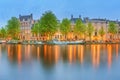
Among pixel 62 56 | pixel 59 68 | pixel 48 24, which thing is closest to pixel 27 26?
pixel 48 24

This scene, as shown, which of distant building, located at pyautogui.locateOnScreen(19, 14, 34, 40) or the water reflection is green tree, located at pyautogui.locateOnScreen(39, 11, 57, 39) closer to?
the water reflection

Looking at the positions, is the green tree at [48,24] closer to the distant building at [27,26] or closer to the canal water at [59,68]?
the canal water at [59,68]

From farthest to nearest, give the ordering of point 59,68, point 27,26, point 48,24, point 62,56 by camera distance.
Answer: point 27,26 → point 48,24 → point 62,56 → point 59,68

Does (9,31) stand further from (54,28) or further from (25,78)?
(25,78)

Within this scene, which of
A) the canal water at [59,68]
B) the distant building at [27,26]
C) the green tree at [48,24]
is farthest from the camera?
the distant building at [27,26]

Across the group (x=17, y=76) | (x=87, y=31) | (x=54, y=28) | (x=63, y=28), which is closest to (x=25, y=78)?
(x=17, y=76)

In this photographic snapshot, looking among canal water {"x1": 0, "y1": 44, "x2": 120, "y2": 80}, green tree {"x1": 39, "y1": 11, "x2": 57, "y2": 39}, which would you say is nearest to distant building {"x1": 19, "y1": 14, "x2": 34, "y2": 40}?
green tree {"x1": 39, "y1": 11, "x2": 57, "y2": 39}

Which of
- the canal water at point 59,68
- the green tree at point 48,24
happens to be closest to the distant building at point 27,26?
the green tree at point 48,24

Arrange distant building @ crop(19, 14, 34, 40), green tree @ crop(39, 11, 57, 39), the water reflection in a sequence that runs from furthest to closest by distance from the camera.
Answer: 1. distant building @ crop(19, 14, 34, 40)
2. green tree @ crop(39, 11, 57, 39)
3. the water reflection

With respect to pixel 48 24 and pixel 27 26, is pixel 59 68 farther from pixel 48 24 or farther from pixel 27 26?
pixel 27 26

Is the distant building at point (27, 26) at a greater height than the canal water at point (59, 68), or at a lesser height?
greater

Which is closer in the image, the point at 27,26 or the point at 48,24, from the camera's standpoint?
the point at 48,24

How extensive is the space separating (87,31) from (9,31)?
1379 inches

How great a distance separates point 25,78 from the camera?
15.5 meters
